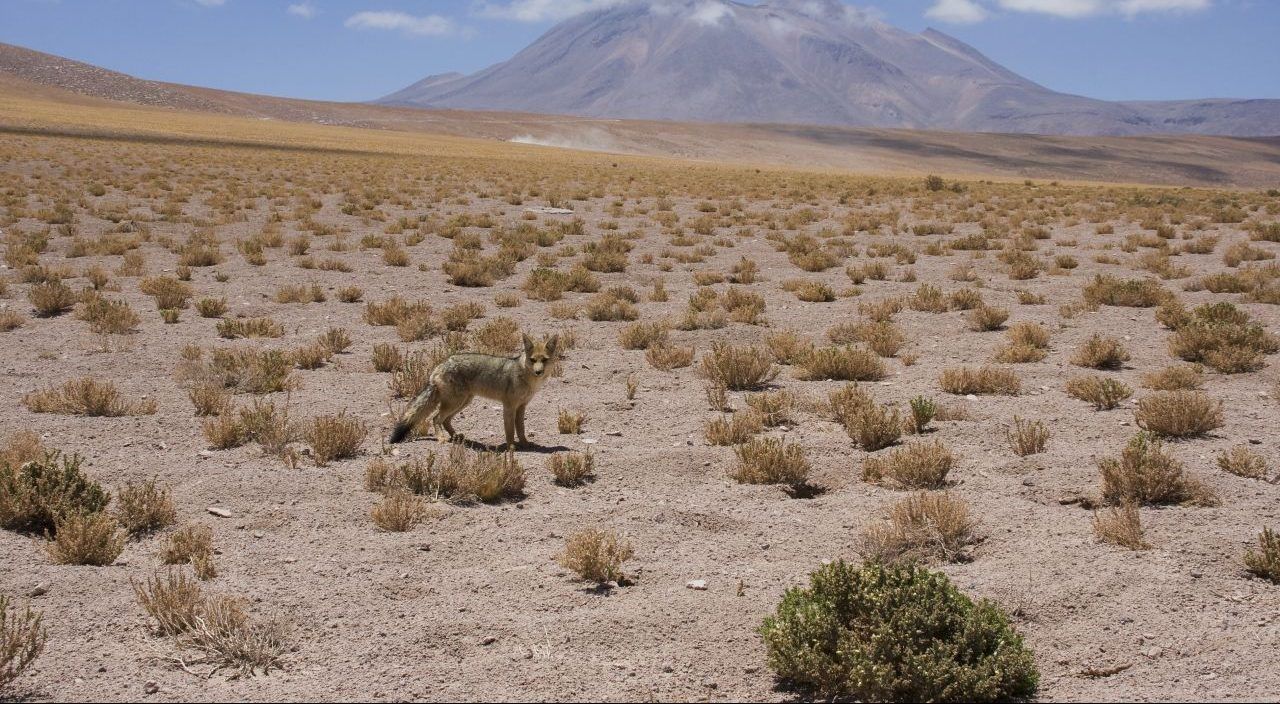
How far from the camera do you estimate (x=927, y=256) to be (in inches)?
829

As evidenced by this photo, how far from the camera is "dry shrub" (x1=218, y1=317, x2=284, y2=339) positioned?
12000mm

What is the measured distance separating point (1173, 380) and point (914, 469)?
4.23 m

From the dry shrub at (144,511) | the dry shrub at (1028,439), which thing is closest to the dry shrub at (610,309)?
the dry shrub at (1028,439)

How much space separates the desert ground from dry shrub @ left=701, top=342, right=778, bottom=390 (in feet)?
0.20

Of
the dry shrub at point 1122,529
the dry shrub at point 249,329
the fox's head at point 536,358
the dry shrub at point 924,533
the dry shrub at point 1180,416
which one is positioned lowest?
the dry shrub at point 249,329

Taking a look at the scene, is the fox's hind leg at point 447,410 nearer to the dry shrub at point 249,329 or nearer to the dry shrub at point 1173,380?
the dry shrub at point 249,329

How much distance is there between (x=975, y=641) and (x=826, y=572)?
0.75 metres

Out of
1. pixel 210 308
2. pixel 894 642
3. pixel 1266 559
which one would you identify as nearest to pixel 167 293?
pixel 210 308

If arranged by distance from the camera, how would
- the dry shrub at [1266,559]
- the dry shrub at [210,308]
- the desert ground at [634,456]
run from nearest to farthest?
the desert ground at [634,456] < the dry shrub at [1266,559] < the dry shrub at [210,308]

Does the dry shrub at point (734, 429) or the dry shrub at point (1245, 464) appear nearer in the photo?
the dry shrub at point (1245, 464)

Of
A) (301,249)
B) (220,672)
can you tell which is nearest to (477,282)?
(301,249)

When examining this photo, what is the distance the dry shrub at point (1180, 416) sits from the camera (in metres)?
7.61

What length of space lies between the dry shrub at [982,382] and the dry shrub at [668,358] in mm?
2908

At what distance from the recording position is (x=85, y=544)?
5297 mm
